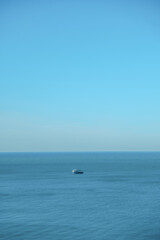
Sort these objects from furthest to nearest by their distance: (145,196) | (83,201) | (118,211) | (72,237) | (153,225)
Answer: (145,196), (83,201), (118,211), (153,225), (72,237)

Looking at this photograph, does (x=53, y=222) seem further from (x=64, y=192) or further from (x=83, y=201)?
(x=64, y=192)

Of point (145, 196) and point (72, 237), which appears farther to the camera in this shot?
point (145, 196)

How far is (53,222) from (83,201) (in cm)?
1821

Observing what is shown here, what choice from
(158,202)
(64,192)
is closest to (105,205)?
(158,202)

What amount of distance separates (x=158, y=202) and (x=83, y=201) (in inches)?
728

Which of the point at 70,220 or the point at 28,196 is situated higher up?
the point at 28,196

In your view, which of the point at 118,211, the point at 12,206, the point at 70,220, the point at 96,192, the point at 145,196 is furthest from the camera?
the point at 96,192

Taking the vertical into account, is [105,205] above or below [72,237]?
above

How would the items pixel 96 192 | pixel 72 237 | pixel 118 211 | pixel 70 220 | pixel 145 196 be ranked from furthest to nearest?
pixel 96 192
pixel 145 196
pixel 118 211
pixel 70 220
pixel 72 237

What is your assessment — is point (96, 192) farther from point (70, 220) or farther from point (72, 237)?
point (72, 237)

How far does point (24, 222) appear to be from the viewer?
4997cm

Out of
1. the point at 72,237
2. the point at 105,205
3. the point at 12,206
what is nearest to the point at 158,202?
the point at 105,205

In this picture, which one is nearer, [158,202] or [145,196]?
[158,202]

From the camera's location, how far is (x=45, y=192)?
263 ft
